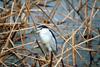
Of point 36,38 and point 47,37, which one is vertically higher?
point 47,37

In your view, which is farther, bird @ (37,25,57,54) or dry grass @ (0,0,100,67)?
bird @ (37,25,57,54)

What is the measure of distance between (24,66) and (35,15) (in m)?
2.59

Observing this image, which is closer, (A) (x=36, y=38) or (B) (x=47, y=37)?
(B) (x=47, y=37)

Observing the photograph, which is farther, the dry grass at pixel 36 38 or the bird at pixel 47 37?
the bird at pixel 47 37

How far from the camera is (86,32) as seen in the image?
20.9ft

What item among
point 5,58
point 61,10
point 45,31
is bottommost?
point 61,10

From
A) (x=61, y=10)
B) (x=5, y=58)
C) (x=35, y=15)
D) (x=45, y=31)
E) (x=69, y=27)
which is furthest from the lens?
(x=61, y=10)

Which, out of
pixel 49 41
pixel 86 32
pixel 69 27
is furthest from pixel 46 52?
pixel 69 27

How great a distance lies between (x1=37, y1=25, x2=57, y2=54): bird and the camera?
202 inches

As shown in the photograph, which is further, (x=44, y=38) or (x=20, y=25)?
(x=20, y=25)

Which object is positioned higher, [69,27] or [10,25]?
[10,25]

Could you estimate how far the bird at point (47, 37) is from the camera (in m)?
5.12

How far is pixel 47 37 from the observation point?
517cm

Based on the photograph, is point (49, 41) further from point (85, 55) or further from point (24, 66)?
point (85, 55)
